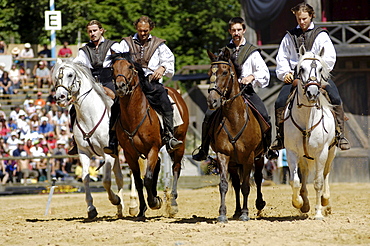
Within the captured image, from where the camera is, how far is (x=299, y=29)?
1268 cm

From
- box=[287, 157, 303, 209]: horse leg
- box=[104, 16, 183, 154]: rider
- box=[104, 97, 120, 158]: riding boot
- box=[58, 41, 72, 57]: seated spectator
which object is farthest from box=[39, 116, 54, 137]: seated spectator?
box=[287, 157, 303, 209]: horse leg

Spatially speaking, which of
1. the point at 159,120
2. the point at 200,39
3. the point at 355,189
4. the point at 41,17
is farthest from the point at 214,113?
the point at 200,39

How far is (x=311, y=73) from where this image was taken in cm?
1128

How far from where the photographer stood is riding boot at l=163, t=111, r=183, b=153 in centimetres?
1296

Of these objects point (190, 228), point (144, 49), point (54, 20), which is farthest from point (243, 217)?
point (54, 20)

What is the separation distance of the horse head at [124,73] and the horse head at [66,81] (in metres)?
1.13

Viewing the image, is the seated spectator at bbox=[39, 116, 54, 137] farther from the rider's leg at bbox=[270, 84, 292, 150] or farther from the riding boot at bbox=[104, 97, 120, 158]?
the rider's leg at bbox=[270, 84, 292, 150]

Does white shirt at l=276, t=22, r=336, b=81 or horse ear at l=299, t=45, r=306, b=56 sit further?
white shirt at l=276, t=22, r=336, b=81

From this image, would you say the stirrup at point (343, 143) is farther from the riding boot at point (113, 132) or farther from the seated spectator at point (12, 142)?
the seated spectator at point (12, 142)

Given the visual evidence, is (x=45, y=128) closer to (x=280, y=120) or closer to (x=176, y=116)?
(x=176, y=116)

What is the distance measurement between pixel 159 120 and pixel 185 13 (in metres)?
28.7

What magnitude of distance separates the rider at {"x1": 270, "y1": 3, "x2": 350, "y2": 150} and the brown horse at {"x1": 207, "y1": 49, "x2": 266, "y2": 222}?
597 millimetres

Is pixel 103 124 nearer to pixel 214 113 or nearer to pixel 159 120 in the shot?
pixel 159 120

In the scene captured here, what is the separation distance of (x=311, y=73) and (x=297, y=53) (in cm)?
126
